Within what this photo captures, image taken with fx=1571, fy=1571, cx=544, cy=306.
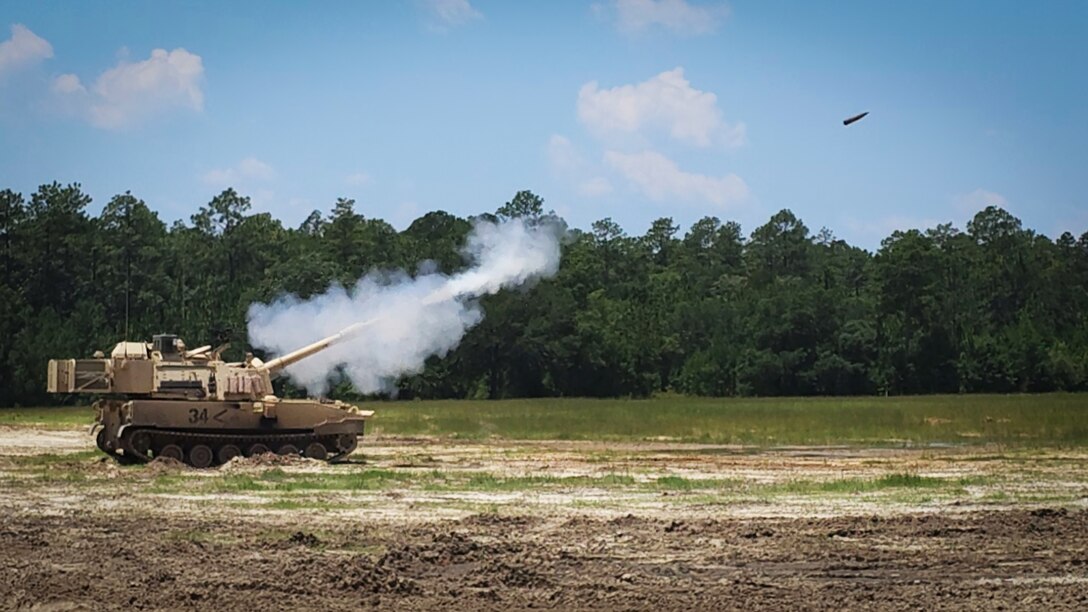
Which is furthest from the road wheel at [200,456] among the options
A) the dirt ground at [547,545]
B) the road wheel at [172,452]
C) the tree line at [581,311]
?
the tree line at [581,311]

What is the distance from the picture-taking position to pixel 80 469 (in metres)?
32.8

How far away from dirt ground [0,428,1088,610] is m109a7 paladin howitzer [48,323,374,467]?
2677mm

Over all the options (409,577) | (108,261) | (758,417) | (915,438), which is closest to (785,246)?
(108,261)

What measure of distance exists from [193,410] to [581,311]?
2945 inches

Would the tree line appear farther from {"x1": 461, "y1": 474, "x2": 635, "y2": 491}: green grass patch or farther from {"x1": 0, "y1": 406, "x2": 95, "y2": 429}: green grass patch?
{"x1": 461, "y1": 474, "x2": 635, "y2": 491}: green grass patch

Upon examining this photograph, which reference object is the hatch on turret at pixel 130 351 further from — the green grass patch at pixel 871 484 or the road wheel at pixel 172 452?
the green grass patch at pixel 871 484

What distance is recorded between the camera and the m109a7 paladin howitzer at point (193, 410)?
111ft

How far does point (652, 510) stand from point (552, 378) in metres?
78.7

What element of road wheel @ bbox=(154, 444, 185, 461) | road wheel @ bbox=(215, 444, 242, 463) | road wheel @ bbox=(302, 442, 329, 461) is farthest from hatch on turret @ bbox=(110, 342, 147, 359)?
road wheel @ bbox=(302, 442, 329, 461)

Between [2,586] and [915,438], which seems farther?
[915,438]

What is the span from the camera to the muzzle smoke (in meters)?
38.1

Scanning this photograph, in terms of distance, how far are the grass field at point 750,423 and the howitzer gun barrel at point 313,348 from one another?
12.2 meters

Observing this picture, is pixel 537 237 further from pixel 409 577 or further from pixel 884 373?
pixel 884 373

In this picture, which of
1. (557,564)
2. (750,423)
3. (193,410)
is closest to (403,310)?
(193,410)
